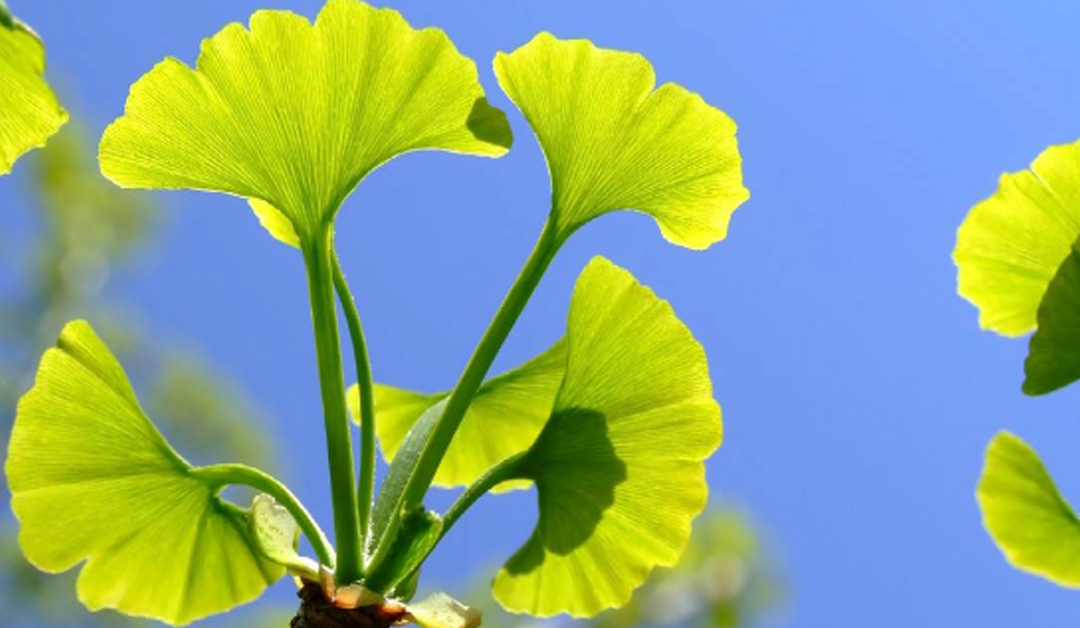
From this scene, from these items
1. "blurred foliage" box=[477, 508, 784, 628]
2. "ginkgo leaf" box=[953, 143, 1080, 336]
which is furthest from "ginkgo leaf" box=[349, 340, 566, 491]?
"blurred foliage" box=[477, 508, 784, 628]

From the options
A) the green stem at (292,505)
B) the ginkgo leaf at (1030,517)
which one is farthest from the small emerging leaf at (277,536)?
the ginkgo leaf at (1030,517)

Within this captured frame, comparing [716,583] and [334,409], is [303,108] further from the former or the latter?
[716,583]

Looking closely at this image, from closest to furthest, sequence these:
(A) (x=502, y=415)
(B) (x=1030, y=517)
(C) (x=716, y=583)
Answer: (B) (x=1030, y=517)
(A) (x=502, y=415)
(C) (x=716, y=583)

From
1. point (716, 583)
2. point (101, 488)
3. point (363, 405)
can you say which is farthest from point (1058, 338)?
point (716, 583)

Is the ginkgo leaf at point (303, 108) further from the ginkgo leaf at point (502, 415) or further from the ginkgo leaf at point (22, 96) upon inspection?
the ginkgo leaf at point (502, 415)

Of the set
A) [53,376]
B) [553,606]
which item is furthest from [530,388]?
[53,376]

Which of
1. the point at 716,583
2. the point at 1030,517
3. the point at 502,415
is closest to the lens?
the point at 1030,517

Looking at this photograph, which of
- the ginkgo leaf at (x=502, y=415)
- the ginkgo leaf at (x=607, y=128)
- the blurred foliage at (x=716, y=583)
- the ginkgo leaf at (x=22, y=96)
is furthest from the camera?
the blurred foliage at (x=716, y=583)
